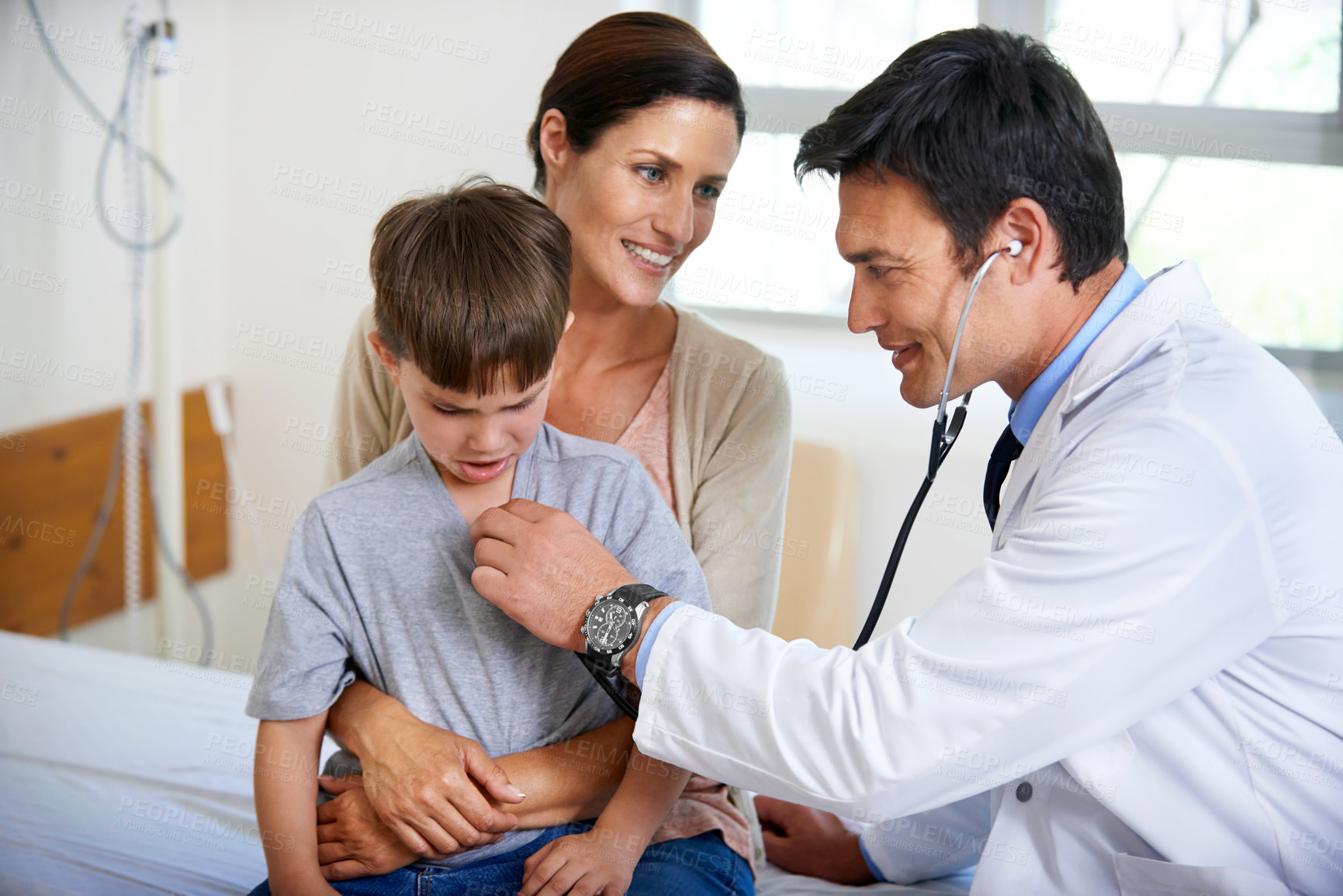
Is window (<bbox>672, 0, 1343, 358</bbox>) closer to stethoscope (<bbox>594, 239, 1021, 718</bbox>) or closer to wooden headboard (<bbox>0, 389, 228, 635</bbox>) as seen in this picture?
stethoscope (<bbox>594, 239, 1021, 718</bbox>)

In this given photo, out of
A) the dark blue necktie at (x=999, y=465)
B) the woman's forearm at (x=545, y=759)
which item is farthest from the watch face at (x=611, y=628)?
the dark blue necktie at (x=999, y=465)

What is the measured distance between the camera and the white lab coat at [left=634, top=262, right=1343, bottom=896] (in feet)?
2.76

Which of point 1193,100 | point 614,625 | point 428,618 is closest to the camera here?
point 614,625

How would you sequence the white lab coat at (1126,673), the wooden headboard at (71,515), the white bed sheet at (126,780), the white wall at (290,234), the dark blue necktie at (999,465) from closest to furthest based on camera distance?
the white lab coat at (1126,673)
the dark blue necktie at (999,465)
the white bed sheet at (126,780)
the white wall at (290,234)
the wooden headboard at (71,515)

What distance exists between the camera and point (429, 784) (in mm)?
968

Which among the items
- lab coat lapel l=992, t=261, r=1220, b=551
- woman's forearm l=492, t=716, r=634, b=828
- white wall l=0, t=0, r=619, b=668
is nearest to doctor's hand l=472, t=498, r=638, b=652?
woman's forearm l=492, t=716, r=634, b=828

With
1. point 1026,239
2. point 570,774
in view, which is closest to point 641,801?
point 570,774

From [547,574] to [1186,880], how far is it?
2.09 ft

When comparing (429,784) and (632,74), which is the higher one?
(632,74)

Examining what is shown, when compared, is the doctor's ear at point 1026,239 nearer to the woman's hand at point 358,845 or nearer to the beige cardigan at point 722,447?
the beige cardigan at point 722,447

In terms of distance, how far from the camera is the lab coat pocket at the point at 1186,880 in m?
0.90

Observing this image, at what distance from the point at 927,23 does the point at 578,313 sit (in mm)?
923

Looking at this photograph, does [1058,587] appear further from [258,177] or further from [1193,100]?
[258,177]

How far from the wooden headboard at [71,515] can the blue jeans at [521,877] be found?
5.03 ft
